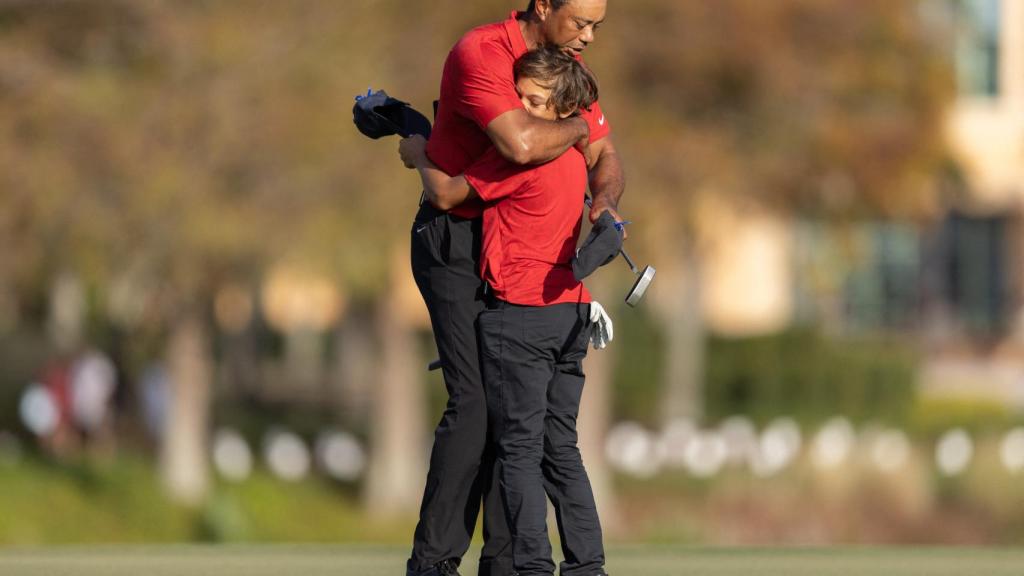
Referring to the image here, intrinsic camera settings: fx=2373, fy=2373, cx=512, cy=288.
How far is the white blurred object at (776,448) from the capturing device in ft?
84.8

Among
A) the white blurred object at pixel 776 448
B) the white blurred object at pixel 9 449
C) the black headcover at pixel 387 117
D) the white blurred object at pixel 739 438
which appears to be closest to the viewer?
the black headcover at pixel 387 117

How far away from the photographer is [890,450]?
1092 inches

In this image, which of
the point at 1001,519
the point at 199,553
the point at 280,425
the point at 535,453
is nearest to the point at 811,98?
the point at 1001,519

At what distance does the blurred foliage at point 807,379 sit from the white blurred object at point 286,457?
20.7 feet

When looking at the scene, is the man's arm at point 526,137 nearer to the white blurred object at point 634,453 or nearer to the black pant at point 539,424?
the black pant at point 539,424

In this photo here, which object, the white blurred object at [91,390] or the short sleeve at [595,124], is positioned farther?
the white blurred object at [91,390]

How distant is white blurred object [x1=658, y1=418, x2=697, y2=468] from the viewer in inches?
1025

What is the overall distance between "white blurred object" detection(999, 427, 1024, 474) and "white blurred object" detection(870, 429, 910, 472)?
1092 millimetres

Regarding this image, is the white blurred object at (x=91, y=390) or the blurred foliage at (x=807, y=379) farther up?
the white blurred object at (x=91, y=390)

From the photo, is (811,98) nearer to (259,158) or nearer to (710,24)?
(710,24)

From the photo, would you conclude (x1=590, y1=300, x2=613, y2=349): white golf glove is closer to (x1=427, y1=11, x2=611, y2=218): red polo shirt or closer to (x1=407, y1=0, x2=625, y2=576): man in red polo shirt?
(x1=407, y1=0, x2=625, y2=576): man in red polo shirt

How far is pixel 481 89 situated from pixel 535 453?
1.05m

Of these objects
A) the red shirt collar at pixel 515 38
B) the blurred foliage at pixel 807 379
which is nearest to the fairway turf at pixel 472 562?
the red shirt collar at pixel 515 38

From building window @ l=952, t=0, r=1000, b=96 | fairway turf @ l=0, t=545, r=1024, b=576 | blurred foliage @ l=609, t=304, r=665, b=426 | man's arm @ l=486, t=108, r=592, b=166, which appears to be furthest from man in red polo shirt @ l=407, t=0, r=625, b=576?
building window @ l=952, t=0, r=1000, b=96
